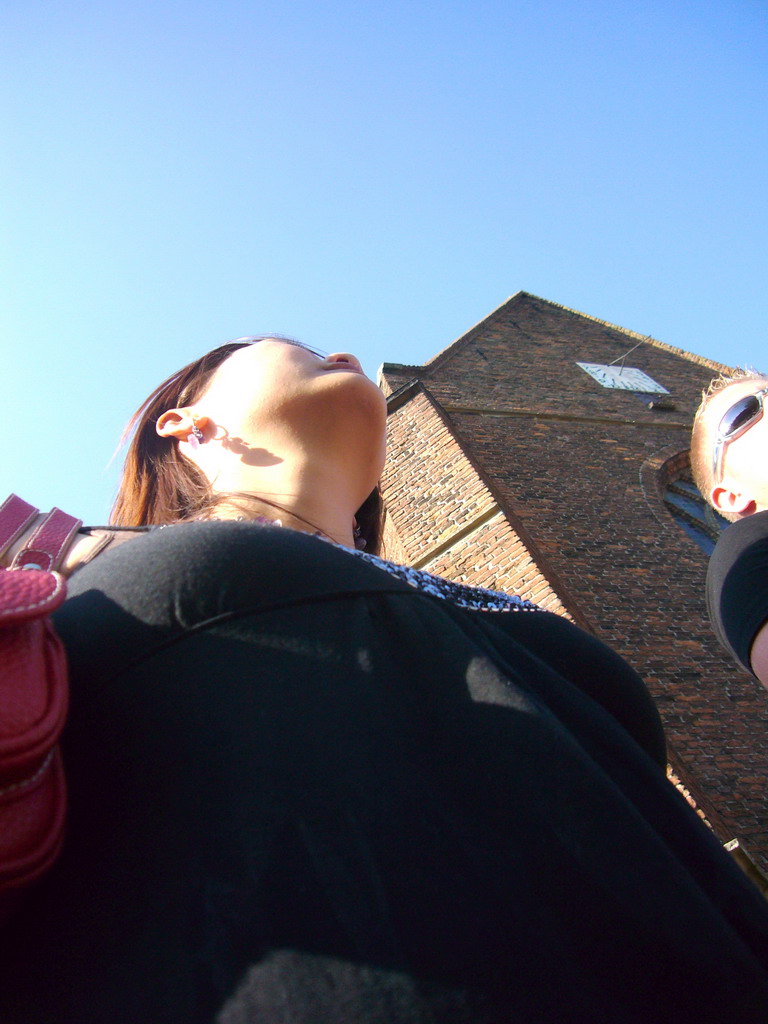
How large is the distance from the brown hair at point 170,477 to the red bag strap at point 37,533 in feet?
1.31

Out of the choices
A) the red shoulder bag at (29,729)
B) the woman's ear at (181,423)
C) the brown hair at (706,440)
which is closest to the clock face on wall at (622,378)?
the brown hair at (706,440)

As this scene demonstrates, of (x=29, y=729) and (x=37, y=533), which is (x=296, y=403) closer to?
(x=37, y=533)

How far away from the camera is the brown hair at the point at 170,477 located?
1.76m

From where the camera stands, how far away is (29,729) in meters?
0.69

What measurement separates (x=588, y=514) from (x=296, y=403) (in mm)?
5926

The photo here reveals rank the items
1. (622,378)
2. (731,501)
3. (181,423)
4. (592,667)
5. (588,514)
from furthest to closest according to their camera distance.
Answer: (622,378), (588,514), (731,501), (181,423), (592,667)

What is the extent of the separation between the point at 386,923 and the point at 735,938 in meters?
0.43

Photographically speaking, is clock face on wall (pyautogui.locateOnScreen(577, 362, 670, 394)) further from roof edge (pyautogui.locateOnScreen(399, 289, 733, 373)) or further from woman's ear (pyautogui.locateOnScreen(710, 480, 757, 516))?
woman's ear (pyautogui.locateOnScreen(710, 480, 757, 516))

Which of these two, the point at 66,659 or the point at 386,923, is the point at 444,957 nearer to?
the point at 386,923

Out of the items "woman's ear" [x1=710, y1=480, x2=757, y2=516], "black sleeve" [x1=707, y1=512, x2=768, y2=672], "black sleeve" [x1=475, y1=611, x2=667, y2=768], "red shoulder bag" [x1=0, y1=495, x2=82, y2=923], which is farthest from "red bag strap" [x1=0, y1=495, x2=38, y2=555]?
"woman's ear" [x1=710, y1=480, x2=757, y2=516]

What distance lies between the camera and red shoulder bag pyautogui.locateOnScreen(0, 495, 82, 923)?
0.68m

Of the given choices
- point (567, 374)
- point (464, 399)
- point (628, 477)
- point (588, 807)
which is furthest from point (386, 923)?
point (567, 374)

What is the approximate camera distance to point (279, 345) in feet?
6.56

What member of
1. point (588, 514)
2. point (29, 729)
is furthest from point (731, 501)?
point (588, 514)
